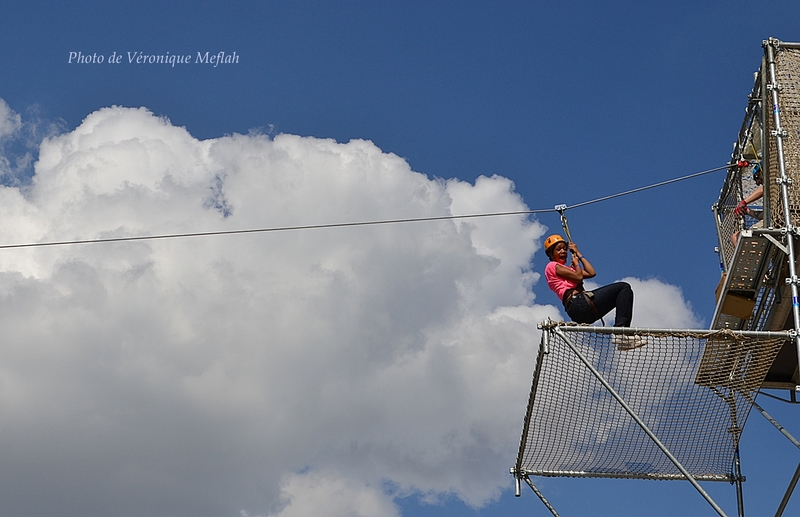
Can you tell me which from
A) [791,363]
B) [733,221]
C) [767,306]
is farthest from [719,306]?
[733,221]

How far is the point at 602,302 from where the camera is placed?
1574 centimetres

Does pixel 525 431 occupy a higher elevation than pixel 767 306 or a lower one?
lower

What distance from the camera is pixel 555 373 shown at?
49.6 feet

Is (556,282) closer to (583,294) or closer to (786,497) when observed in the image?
(583,294)

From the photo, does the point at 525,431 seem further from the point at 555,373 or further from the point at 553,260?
the point at 553,260

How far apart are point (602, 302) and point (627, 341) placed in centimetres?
117

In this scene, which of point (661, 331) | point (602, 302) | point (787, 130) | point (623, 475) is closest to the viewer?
point (661, 331)

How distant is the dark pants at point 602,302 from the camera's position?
51.4 feet

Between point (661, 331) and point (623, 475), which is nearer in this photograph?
point (661, 331)

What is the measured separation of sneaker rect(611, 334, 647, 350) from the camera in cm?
1462

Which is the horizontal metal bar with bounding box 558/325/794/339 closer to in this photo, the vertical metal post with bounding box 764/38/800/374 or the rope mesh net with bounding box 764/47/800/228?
the vertical metal post with bounding box 764/38/800/374

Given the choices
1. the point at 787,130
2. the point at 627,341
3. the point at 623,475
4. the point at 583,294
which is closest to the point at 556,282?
the point at 583,294

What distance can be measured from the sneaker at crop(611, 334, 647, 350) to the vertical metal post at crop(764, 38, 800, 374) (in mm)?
1978

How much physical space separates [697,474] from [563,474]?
2382 mm
